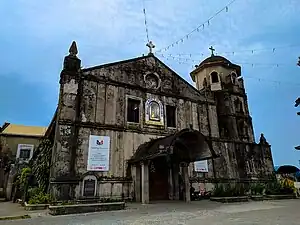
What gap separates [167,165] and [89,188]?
18.3ft

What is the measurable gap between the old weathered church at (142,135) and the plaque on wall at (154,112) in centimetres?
8

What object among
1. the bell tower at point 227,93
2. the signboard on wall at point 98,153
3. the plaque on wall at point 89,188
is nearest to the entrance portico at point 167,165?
the signboard on wall at point 98,153

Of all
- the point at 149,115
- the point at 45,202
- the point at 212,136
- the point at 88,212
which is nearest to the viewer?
the point at 88,212

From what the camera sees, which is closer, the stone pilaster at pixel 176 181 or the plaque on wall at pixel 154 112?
the stone pilaster at pixel 176 181

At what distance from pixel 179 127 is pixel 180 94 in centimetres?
295

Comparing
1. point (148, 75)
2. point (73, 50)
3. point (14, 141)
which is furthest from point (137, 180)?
point (14, 141)

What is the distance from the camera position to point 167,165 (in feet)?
54.3

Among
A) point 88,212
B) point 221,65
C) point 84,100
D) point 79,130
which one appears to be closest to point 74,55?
point 84,100

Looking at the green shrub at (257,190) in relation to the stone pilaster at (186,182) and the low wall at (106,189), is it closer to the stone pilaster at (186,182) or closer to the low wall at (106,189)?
the stone pilaster at (186,182)

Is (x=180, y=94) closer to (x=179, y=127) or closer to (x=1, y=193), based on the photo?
(x=179, y=127)

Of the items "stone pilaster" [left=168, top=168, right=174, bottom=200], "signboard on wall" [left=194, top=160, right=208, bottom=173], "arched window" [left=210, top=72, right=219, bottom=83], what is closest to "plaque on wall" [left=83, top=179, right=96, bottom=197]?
"stone pilaster" [left=168, top=168, right=174, bottom=200]

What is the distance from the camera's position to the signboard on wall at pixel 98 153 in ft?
46.6

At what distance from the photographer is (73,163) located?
13695 millimetres

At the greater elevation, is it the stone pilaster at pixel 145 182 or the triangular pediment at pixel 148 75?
the triangular pediment at pixel 148 75
